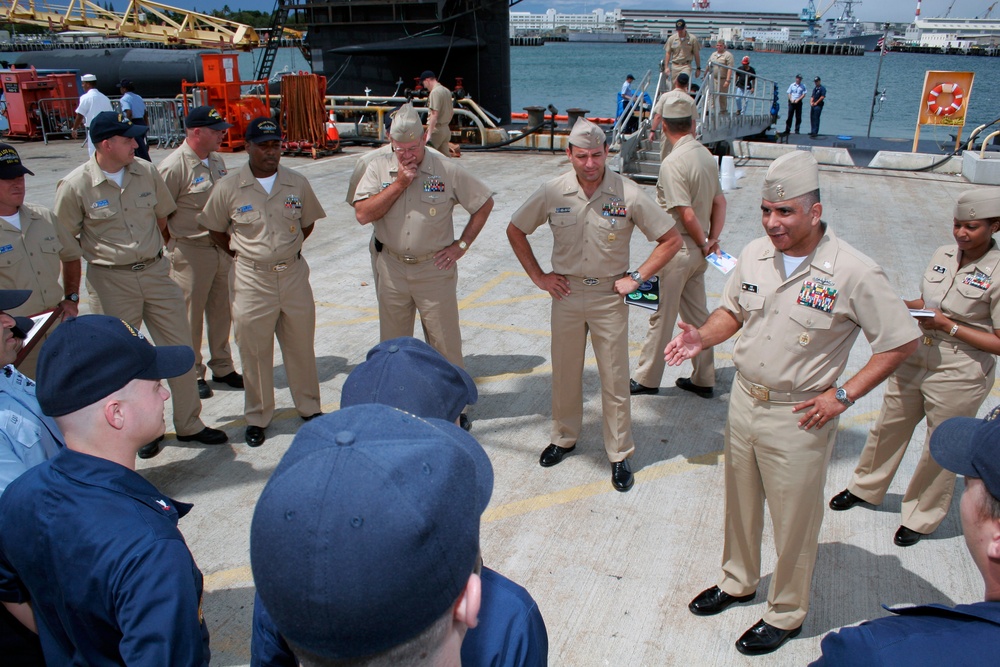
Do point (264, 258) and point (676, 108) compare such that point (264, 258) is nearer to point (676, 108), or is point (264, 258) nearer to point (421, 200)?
point (421, 200)

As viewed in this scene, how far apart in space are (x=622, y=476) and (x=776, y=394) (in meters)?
1.61

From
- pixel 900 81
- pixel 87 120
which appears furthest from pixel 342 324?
pixel 900 81

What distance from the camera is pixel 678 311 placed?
5.86 metres

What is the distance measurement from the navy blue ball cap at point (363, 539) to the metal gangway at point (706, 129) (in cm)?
1289

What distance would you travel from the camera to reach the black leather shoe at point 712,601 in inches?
140

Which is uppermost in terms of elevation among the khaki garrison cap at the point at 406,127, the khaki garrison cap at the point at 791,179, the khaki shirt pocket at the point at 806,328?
the khaki garrison cap at the point at 406,127

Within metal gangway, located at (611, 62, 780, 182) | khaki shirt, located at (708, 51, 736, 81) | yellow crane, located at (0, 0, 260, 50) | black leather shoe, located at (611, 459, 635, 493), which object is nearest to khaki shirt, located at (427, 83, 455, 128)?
metal gangway, located at (611, 62, 780, 182)

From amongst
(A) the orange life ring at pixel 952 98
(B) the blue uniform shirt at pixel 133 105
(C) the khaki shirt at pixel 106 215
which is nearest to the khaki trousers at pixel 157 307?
(C) the khaki shirt at pixel 106 215

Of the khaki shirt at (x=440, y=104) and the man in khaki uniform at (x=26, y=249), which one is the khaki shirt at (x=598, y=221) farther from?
the khaki shirt at (x=440, y=104)

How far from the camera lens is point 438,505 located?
100 centimetres

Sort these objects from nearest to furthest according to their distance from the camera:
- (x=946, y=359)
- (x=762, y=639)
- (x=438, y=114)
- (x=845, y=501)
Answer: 1. (x=762, y=639)
2. (x=946, y=359)
3. (x=845, y=501)
4. (x=438, y=114)

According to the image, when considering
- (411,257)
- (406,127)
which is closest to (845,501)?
(411,257)

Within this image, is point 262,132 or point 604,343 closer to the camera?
point 604,343

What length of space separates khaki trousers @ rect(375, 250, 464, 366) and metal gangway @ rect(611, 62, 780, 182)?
30.2 feet
